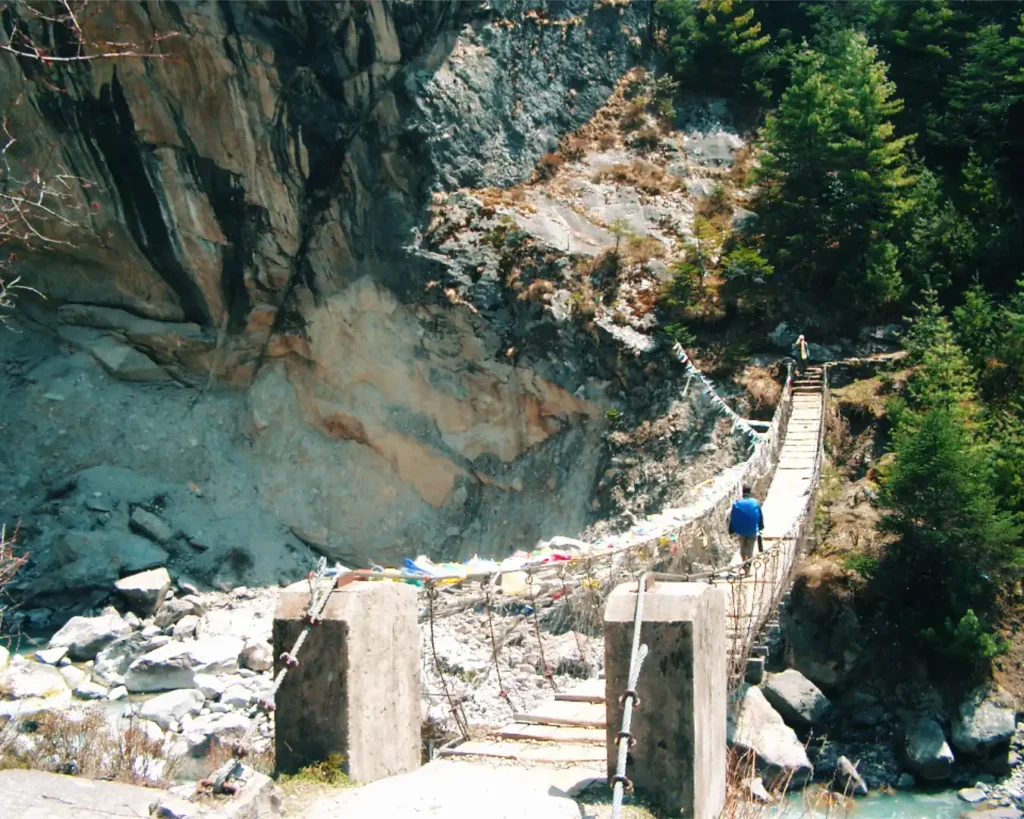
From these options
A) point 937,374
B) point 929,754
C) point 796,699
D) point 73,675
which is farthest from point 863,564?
point 73,675

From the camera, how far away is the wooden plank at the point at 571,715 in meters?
5.95

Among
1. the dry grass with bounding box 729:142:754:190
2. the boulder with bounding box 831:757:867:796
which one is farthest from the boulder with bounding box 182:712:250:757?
the dry grass with bounding box 729:142:754:190

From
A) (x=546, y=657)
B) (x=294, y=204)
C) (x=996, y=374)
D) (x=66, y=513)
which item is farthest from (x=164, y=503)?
(x=996, y=374)

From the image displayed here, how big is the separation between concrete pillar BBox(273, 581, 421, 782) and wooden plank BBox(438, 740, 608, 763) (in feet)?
1.58

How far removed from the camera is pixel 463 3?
758 inches

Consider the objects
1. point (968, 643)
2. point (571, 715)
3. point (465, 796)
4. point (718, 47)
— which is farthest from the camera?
point (718, 47)

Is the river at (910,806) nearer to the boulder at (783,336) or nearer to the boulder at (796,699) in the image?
the boulder at (796,699)

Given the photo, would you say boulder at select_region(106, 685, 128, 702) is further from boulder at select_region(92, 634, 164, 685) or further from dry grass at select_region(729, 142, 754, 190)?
dry grass at select_region(729, 142, 754, 190)

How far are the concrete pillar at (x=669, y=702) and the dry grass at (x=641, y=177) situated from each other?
15443 mm

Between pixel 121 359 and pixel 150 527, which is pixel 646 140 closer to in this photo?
pixel 121 359

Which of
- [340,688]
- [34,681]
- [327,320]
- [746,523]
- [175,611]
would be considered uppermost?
[327,320]

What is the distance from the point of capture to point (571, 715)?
6.18 metres

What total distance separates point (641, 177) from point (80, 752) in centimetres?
1535

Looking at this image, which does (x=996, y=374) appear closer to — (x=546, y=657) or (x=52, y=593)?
(x=546, y=657)
